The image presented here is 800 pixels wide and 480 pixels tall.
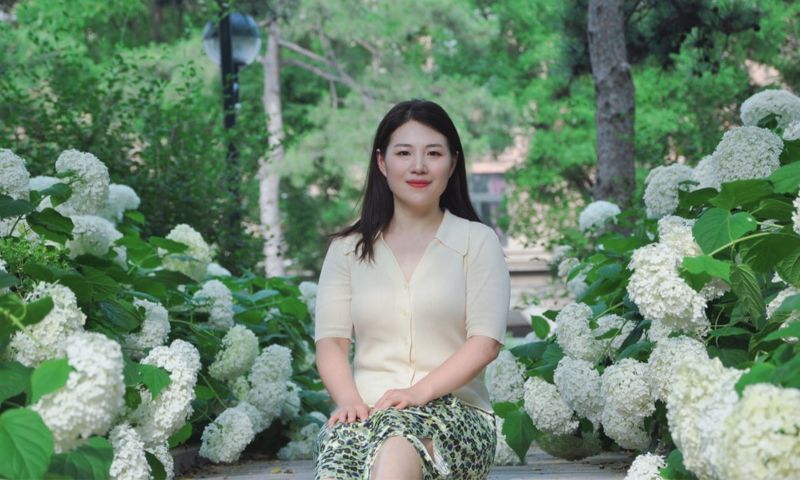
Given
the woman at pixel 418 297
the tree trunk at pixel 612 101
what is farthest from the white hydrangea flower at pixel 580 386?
the tree trunk at pixel 612 101

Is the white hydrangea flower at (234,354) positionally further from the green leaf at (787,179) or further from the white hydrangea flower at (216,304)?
the green leaf at (787,179)

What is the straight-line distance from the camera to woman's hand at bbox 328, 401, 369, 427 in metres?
3.30

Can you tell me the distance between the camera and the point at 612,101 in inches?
351

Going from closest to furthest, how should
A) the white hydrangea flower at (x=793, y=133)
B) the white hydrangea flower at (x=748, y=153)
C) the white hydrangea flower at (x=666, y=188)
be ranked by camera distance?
the white hydrangea flower at (x=748, y=153) → the white hydrangea flower at (x=793, y=133) → the white hydrangea flower at (x=666, y=188)

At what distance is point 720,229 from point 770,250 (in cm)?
14

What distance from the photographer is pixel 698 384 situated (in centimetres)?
257

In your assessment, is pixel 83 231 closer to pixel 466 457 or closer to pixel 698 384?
pixel 466 457

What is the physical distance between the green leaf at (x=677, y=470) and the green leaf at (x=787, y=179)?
28.1 inches

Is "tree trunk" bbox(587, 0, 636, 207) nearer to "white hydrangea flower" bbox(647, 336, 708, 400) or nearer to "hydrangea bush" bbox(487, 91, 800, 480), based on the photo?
"hydrangea bush" bbox(487, 91, 800, 480)

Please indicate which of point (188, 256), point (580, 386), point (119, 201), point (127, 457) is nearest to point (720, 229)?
point (580, 386)

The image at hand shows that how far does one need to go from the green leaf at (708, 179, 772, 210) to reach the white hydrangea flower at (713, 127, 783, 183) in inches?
20.7

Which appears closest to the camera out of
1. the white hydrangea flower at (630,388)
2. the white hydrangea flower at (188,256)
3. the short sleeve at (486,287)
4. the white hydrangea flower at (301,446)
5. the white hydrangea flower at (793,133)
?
the short sleeve at (486,287)

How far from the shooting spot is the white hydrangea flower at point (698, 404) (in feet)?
7.86

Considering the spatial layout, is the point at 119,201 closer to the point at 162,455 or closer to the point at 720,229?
the point at 162,455
